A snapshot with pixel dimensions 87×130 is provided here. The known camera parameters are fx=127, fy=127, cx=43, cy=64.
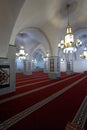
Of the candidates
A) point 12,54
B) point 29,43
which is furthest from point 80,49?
point 12,54

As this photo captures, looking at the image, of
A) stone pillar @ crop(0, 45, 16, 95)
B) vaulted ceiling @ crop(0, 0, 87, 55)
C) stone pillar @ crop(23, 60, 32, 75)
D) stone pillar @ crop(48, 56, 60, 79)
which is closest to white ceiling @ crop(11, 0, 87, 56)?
vaulted ceiling @ crop(0, 0, 87, 55)

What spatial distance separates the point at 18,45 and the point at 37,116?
14568 millimetres

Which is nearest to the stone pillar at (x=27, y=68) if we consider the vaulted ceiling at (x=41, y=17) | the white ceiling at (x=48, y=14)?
the vaulted ceiling at (x=41, y=17)

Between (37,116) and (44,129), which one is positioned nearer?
(44,129)

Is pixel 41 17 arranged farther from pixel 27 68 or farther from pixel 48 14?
pixel 27 68

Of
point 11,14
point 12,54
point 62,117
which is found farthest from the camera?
point 12,54

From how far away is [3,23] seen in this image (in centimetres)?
458

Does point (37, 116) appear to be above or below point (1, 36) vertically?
below

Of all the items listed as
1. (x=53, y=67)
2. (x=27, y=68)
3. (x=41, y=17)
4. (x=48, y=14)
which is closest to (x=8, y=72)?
(x=41, y=17)

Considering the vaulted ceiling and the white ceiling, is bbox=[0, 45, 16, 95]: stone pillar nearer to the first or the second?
the vaulted ceiling

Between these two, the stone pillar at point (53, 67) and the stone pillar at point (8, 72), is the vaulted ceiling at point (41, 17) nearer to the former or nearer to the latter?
the stone pillar at point (8, 72)

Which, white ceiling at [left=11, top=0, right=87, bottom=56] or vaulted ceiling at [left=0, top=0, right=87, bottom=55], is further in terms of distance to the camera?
white ceiling at [left=11, top=0, right=87, bottom=56]

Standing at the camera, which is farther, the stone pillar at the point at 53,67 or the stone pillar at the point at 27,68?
the stone pillar at the point at 27,68

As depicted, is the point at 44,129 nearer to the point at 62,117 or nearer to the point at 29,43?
the point at 62,117
